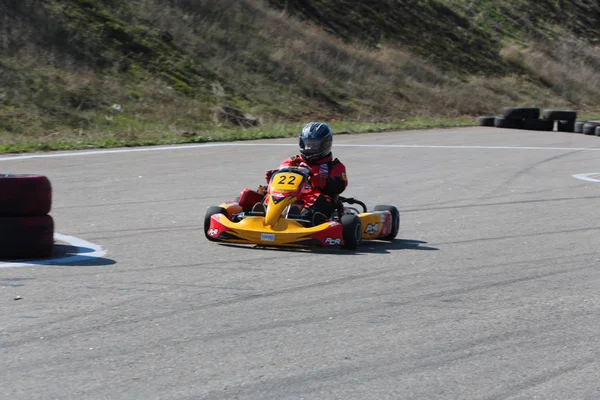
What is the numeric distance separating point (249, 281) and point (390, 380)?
7.87 ft

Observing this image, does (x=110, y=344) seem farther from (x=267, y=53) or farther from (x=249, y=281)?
(x=267, y=53)

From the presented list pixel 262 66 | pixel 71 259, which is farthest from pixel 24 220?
pixel 262 66

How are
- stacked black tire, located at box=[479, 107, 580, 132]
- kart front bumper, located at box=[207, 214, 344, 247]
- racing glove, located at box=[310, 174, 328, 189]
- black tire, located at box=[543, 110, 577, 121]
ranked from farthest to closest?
stacked black tire, located at box=[479, 107, 580, 132] < black tire, located at box=[543, 110, 577, 121] < racing glove, located at box=[310, 174, 328, 189] < kart front bumper, located at box=[207, 214, 344, 247]

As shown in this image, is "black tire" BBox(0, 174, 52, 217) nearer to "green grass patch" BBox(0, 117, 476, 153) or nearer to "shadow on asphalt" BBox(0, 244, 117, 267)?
"shadow on asphalt" BBox(0, 244, 117, 267)

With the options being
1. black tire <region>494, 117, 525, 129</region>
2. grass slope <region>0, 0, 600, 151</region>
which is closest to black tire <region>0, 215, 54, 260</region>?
grass slope <region>0, 0, 600, 151</region>

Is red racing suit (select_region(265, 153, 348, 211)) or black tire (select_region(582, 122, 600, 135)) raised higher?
red racing suit (select_region(265, 153, 348, 211))

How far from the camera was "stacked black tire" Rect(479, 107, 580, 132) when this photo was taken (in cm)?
2589

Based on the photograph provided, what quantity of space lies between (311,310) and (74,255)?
8.65ft

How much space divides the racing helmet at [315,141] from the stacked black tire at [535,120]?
1779cm

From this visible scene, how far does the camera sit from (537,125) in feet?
85.6

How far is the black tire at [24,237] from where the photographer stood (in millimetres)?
7316

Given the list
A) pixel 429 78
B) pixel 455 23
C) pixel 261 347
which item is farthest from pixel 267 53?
pixel 261 347

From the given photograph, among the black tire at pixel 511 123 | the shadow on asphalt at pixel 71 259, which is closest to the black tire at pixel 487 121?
the black tire at pixel 511 123

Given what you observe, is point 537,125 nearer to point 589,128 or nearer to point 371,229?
point 589,128
